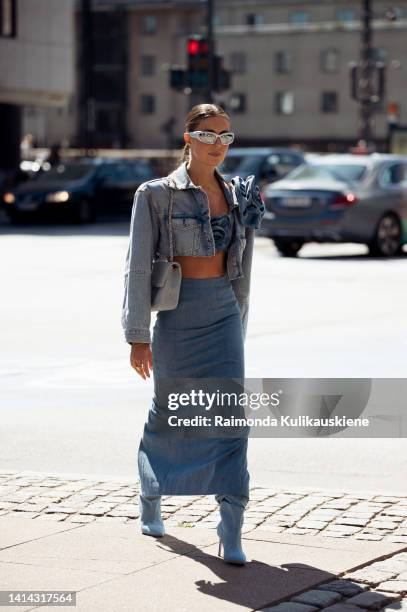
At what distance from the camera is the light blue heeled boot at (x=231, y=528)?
5582 millimetres

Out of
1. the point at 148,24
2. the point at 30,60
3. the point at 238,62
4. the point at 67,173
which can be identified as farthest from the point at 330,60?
the point at 67,173

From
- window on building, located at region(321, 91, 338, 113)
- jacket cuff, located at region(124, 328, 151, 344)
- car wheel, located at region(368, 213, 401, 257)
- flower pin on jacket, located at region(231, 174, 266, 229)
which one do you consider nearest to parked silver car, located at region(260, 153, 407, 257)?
car wheel, located at region(368, 213, 401, 257)

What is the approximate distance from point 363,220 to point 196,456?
57.3ft

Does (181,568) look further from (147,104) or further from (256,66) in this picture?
(147,104)

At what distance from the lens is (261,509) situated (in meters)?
6.49

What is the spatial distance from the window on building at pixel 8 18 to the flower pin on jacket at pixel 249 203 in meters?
40.3

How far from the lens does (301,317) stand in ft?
47.7

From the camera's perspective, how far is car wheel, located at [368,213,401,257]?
23.2m

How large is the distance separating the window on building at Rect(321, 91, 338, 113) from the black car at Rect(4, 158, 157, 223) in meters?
57.2

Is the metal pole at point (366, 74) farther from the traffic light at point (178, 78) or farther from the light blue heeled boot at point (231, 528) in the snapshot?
the light blue heeled boot at point (231, 528)

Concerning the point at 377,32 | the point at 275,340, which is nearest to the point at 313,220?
the point at 275,340

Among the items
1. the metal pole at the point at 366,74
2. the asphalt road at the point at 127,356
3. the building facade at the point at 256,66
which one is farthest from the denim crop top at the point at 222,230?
the building facade at the point at 256,66

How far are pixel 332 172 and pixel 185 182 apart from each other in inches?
712

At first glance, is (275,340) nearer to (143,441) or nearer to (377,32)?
(143,441)
